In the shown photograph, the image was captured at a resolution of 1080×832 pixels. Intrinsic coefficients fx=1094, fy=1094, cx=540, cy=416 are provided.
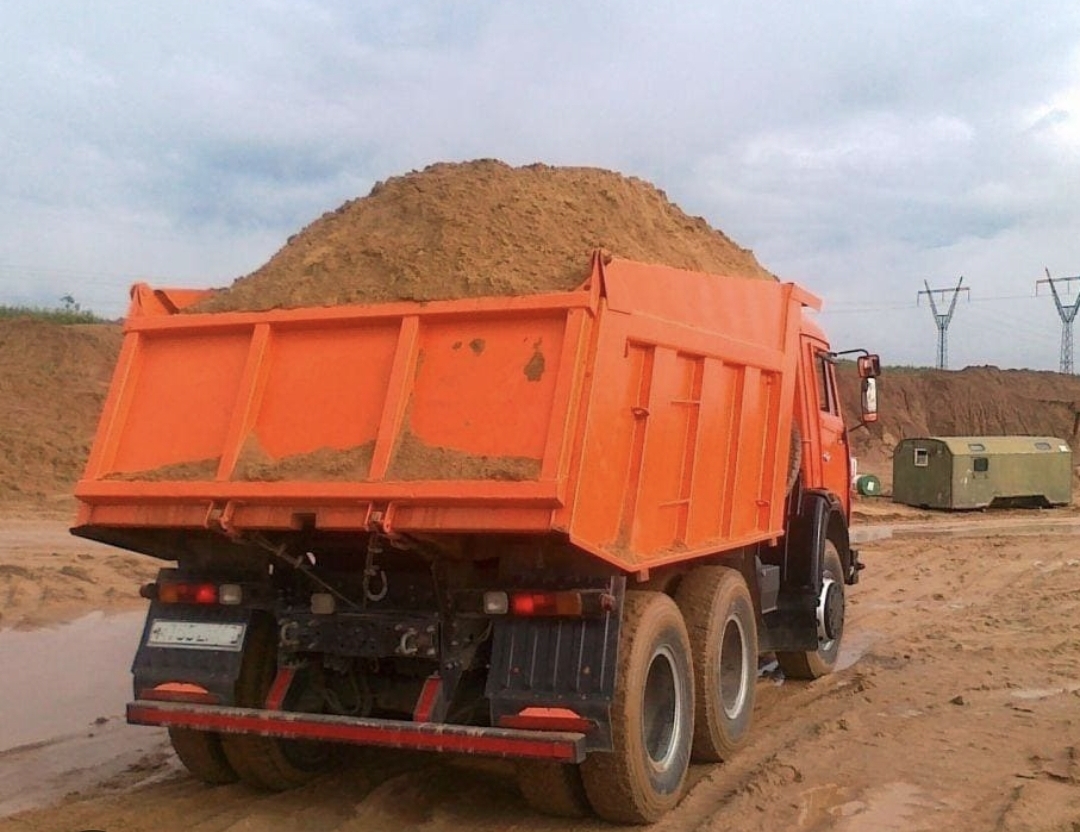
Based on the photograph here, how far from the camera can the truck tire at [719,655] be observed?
573 cm

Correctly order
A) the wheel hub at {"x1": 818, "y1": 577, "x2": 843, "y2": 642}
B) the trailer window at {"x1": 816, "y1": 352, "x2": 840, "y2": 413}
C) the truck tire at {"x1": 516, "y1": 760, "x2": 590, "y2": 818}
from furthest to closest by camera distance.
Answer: the trailer window at {"x1": 816, "y1": 352, "x2": 840, "y2": 413}, the wheel hub at {"x1": 818, "y1": 577, "x2": 843, "y2": 642}, the truck tire at {"x1": 516, "y1": 760, "x2": 590, "y2": 818}

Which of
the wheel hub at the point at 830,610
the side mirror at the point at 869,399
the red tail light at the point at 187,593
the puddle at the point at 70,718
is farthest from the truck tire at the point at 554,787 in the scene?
the side mirror at the point at 869,399

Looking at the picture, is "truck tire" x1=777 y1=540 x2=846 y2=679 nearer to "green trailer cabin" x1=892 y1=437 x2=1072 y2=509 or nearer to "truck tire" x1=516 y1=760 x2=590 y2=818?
"truck tire" x1=516 y1=760 x2=590 y2=818

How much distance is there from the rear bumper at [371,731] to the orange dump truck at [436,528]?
11 millimetres

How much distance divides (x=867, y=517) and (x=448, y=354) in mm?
21618

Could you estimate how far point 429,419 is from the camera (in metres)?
4.85

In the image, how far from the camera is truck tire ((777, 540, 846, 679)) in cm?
816

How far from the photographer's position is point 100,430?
5234 millimetres

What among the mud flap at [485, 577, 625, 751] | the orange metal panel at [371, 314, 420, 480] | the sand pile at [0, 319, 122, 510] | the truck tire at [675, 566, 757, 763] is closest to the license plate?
the orange metal panel at [371, 314, 420, 480]

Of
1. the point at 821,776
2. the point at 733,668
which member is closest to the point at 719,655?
the point at 733,668

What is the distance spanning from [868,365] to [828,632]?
2260mm

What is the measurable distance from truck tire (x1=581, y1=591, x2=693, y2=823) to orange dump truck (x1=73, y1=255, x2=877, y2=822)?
0.01 metres

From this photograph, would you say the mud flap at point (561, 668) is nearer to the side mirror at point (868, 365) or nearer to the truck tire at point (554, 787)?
the truck tire at point (554, 787)

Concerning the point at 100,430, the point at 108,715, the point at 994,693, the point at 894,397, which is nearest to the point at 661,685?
the point at 100,430
